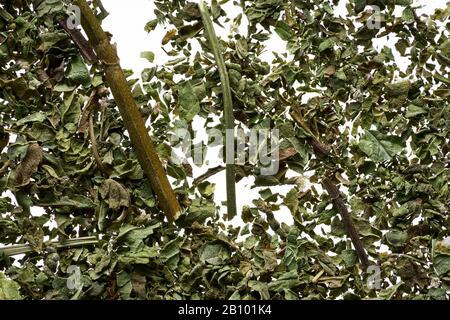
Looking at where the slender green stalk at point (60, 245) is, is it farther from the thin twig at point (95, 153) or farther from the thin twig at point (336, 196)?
the thin twig at point (336, 196)

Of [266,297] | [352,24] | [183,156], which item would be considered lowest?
[266,297]

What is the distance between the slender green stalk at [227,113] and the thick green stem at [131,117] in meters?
0.05

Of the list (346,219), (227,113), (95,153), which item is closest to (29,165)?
(95,153)

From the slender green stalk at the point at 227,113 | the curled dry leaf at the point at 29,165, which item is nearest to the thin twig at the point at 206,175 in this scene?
the slender green stalk at the point at 227,113

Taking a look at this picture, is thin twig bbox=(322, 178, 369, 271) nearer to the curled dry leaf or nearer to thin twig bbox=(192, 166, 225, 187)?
thin twig bbox=(192, 166, 225, 187)

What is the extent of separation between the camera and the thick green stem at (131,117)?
71 centimetres

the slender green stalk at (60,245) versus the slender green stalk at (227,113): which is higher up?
the slender green stalk at (227,113)

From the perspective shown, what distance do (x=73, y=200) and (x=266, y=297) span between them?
0.61 feet

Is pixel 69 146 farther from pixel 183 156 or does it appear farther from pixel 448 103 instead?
pixel 448 103

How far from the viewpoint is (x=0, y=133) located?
72 centimetres

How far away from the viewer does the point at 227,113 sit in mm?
712

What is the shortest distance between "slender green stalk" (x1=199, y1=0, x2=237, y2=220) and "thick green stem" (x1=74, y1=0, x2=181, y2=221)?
1.9 inches

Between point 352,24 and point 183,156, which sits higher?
point 352,24

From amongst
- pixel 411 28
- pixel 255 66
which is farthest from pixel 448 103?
pixel 255 66
